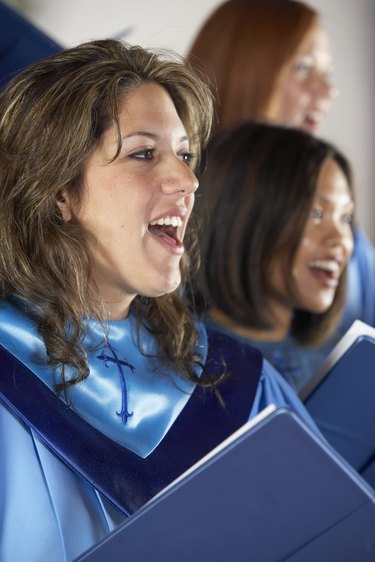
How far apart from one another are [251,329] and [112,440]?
0.88 m

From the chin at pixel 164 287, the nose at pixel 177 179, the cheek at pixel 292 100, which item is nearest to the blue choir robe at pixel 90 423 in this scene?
the chin at pixel 164 287

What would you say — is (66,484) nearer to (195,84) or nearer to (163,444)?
(163,444)

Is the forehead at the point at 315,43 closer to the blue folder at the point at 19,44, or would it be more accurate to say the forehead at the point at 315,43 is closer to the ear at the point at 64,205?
the blue folder at the point at 19,44

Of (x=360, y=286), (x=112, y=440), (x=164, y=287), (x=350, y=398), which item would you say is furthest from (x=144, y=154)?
(x=360, y=286)

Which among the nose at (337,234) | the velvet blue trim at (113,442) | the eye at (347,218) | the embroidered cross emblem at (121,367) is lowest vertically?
the velvet blue trim at (113,442)

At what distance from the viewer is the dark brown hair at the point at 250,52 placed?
279cm

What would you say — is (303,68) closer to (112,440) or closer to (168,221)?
(168,221)

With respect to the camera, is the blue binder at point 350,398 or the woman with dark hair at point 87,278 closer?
the woman with dark hair at point 87,278

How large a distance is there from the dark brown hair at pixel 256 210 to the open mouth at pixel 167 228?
0.72 metres

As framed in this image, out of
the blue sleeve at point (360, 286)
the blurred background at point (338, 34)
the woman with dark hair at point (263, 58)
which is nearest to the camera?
the blue sleeve at point (360, 286)

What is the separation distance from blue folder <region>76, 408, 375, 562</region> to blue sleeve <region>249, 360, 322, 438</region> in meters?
0.46

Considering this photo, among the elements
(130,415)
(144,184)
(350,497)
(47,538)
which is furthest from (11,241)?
(350,497)

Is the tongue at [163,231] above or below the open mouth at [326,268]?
above

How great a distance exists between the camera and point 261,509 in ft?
3.94
